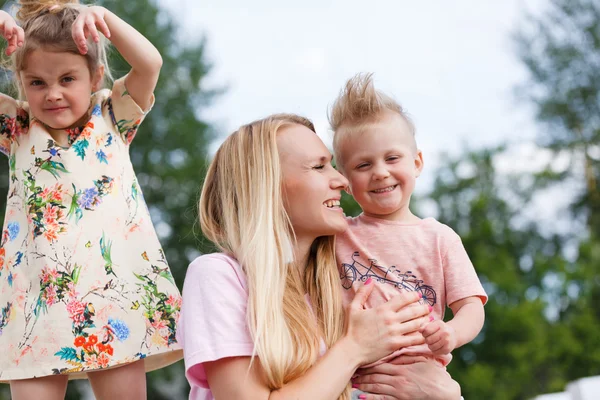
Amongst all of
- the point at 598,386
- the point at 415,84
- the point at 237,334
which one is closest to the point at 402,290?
the point at 237,334

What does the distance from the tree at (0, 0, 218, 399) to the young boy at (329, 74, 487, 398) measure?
46.4 ft

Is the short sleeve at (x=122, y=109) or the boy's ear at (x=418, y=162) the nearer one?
the boy's ear at (x=418, y=162)

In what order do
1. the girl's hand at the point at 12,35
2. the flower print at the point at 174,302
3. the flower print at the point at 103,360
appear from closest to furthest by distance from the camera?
the girl's hand at the point at 12,35
the flower print at the point at 103,360
the flower print at the point at 174,302

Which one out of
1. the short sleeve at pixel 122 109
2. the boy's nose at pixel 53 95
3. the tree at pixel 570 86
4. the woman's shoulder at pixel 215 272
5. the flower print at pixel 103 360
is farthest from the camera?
the tree at pixel 570 86

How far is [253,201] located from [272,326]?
0.40 meters

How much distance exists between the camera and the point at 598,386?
3.63 metres

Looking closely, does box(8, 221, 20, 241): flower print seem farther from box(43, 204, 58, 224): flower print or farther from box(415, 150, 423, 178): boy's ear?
box(415, 150, 423, 178): boy's ear

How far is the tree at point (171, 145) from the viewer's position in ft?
55.4

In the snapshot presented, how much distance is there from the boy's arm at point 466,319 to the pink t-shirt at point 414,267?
2 centimetres

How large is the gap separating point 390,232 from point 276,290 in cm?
47

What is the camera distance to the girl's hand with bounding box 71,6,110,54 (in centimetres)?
251

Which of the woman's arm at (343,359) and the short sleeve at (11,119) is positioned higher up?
the short sleeve at (11,119)

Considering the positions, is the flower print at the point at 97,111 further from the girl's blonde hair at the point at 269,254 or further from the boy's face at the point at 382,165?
the boy's face at the point at 382,165

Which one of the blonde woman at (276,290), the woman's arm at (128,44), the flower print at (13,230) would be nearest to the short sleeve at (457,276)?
the blonde woman at (276,290)
